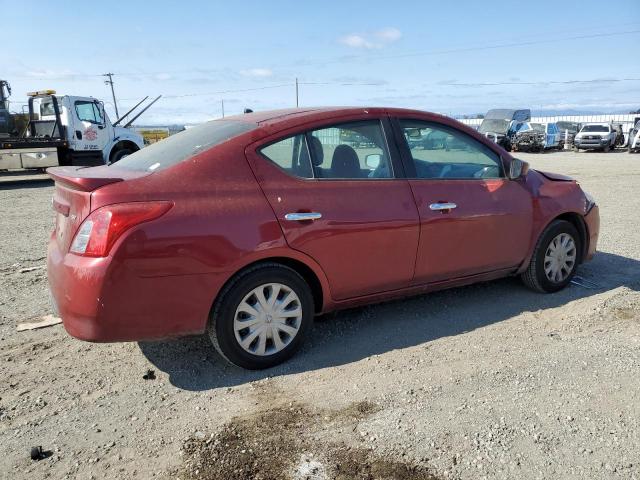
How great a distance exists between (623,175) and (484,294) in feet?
49.0

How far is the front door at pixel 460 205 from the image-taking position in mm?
3990

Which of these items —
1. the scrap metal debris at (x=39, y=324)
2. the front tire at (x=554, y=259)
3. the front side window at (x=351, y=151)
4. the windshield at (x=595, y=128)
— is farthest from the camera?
the windshield at (x=595, y=128)

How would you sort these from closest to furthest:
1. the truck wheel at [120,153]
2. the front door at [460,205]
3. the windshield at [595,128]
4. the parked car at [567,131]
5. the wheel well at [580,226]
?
the front door at [460,205] → the wheel well at [580,226] → the truck wheel at [120,153] → the windshield at [595,128] → the parked car at [567,131]

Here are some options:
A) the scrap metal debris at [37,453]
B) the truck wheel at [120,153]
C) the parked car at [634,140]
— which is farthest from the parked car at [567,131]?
the scrap metal debris at [37,453]

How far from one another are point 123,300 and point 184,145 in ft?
3.94

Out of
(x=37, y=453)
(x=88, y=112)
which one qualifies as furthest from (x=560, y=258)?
(x=88, y=112)

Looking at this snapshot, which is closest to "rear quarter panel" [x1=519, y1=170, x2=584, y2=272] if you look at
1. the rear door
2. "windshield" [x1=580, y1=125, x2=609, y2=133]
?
the rear door

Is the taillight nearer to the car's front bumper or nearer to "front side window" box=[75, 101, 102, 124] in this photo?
"front side window" box=[75, 101, 102, 124]

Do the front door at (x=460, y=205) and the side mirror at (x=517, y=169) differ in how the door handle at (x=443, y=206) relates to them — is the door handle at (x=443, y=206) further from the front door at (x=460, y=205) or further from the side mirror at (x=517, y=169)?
the side mirror at (x=517, y=169)

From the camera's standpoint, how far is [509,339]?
3.89m

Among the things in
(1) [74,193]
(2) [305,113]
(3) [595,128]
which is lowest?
(1) [74,193]

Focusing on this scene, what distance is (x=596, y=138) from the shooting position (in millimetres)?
32812

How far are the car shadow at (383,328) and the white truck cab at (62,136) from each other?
14371 millimetres

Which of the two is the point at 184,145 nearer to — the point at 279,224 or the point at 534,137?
the point at 279,224
